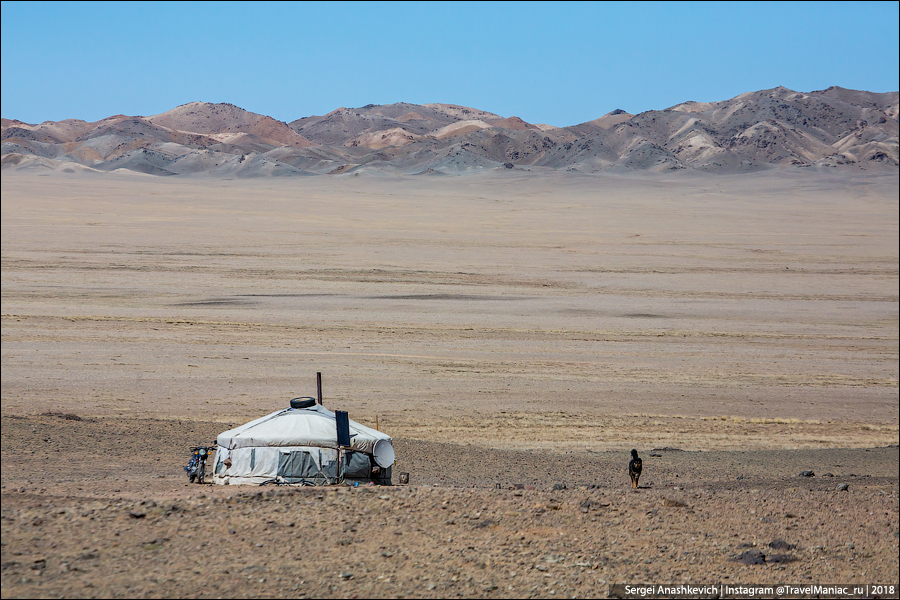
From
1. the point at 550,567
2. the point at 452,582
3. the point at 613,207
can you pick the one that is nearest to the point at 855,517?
the point at 550,567

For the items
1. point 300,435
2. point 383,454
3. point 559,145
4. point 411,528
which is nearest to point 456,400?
point 383,454

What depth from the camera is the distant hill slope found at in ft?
418

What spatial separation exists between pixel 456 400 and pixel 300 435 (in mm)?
8914

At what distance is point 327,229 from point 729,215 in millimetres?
43011

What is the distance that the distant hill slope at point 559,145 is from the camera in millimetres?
127438

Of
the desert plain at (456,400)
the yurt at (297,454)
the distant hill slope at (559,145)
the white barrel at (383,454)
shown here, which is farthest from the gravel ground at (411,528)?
the distant hill slope at (559,145)

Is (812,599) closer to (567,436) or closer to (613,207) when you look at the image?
(567,436)

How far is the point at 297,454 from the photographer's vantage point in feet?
47.0

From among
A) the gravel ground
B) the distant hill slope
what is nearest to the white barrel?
the gravel ground

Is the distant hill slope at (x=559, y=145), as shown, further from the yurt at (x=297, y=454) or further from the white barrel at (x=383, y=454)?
the white barrel at (x=383, y=454)

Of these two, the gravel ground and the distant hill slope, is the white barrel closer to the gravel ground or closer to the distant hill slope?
the gravel ground

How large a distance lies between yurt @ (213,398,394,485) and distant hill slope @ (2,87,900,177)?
320 feet

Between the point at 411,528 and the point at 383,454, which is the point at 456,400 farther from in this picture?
the point at 411,528

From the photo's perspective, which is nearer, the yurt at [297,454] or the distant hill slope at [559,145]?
the yurt at [297,454]
